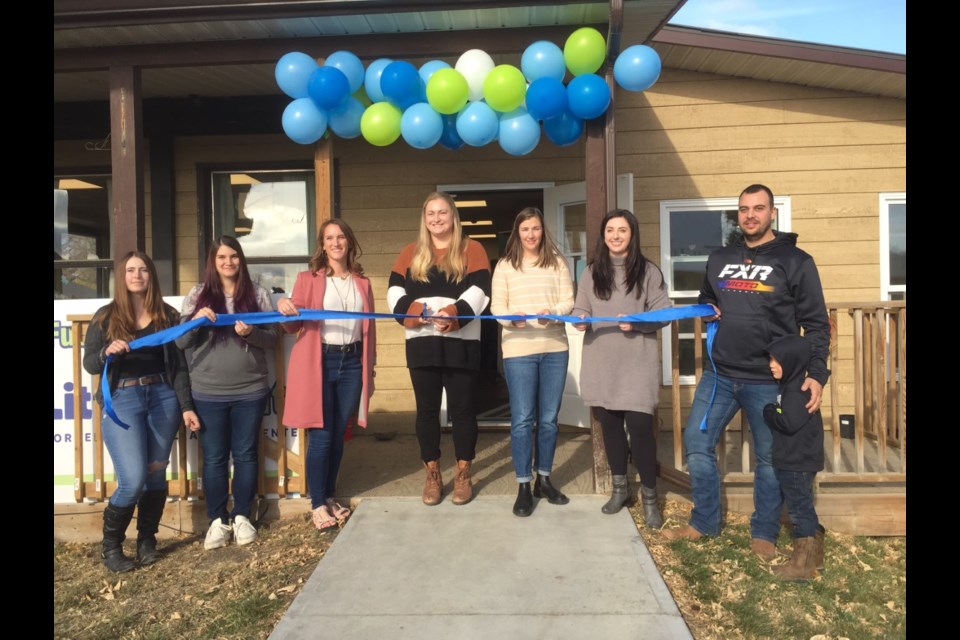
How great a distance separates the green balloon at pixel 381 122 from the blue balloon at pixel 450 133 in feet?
0.98

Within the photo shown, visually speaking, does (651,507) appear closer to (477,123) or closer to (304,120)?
(477,123)

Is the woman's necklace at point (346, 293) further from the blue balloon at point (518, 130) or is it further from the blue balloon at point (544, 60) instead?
the blue balloon at point (544, 60)

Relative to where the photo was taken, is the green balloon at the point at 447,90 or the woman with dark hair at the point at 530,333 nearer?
the woman with dark hair at the point at 530,333

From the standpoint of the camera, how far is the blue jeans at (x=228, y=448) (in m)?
3.33

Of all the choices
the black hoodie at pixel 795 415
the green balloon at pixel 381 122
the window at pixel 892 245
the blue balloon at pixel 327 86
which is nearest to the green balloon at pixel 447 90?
the green balloon at pixel 381 122

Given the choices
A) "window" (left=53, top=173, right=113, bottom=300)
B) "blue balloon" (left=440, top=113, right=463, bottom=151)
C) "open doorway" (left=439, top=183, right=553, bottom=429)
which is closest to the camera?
"blue balloon" (left=440, top=113, right=463, bottom=151)

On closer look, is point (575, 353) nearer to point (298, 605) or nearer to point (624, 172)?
point (624, 172)

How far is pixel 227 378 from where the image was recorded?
10.8 feet

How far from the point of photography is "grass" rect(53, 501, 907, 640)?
8.71ft

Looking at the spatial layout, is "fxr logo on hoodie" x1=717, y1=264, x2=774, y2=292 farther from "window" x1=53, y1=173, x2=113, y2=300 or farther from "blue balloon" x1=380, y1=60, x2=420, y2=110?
"window" x1=53, y1=173, x2=113, y2=300

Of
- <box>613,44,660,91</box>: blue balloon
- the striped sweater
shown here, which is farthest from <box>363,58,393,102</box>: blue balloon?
<box>613,44,660,91</box>: blue balloon

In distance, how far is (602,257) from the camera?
3465 millimetres
